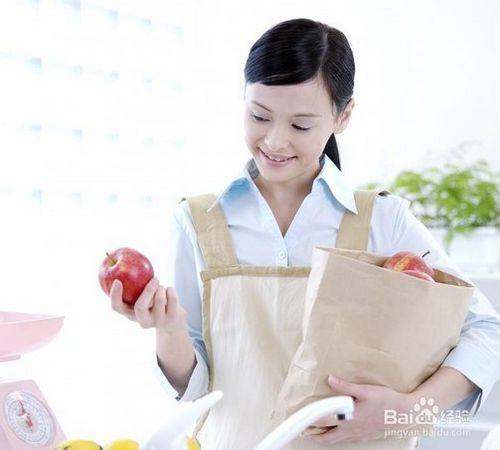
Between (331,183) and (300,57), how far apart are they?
24cm

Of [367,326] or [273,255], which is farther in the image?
[273,255]

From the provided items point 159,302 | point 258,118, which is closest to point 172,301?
point 159,302

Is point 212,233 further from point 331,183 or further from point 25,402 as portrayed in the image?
point 25,402

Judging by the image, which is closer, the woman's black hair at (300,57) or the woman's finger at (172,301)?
the woman's finger at (172,301)

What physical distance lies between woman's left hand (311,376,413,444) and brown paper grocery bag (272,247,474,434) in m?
0.01

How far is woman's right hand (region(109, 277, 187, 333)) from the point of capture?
1.25 m

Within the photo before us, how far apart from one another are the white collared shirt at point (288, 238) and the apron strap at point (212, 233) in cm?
1

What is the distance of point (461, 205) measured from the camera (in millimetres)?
2895

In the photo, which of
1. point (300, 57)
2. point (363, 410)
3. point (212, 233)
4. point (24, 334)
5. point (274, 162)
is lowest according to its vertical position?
point (363, 410)

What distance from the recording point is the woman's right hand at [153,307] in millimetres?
1249

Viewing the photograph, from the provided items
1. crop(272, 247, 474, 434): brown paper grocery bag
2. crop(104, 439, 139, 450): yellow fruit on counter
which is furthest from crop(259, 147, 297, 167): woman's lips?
crop(104, 439, 139, 450): yellow fruit on counter

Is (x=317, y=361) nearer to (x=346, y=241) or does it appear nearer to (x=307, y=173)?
(x=346, y=241)

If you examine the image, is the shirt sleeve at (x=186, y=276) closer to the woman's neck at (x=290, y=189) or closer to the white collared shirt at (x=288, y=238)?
the white collared shirt at (x=288, y=238)

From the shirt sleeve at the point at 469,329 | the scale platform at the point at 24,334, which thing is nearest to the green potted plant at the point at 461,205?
the shirt sleeve at the point at 469,329
